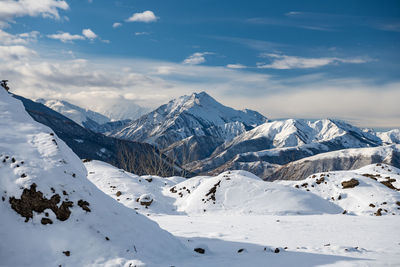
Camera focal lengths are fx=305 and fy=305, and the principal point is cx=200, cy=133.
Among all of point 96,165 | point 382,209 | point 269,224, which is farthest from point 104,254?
point 96,165

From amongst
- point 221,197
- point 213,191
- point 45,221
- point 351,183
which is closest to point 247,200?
point 221,197

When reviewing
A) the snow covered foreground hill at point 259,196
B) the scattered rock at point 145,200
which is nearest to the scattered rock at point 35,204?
the snow covered foreground hill at point 259,196

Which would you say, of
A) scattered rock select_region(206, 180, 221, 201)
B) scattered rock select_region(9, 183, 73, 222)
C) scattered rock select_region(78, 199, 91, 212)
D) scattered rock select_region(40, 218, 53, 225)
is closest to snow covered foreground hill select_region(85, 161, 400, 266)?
scattered rock select_region(206, 180, 221, 201)

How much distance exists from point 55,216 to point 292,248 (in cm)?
998

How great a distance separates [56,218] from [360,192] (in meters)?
28.2

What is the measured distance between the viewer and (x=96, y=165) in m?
41.7

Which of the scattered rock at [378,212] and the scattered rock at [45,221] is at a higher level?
the scattered rock at [45,221]

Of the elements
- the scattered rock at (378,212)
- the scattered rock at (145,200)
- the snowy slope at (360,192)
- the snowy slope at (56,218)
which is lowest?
the scattered rock at (145,200)

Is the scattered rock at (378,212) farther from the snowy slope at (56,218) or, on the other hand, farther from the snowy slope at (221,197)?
the snowy slope at (56,218)

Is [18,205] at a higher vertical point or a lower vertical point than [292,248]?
higher

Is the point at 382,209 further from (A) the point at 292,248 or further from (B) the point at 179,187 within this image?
(B) the point at 179,187

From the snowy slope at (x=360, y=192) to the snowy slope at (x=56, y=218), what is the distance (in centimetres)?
2154

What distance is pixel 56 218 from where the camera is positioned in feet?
37.1

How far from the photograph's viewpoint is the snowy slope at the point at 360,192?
27.1 meters
